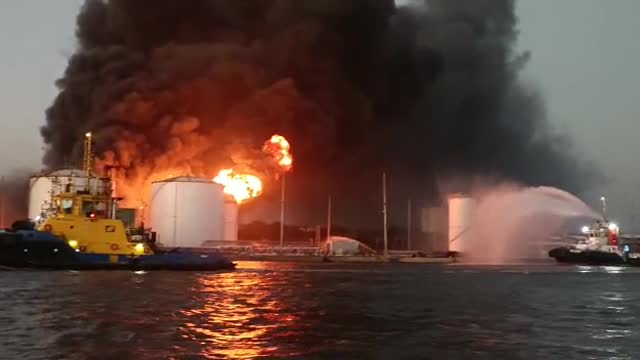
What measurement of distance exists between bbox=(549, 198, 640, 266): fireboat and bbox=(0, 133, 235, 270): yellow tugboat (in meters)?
43.0

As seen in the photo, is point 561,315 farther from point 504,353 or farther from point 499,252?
point 499,252

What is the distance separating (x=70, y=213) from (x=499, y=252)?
5342 cm

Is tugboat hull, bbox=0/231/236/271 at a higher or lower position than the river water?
higher

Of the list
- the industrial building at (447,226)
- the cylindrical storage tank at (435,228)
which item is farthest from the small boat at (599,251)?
the cylindrical storage tank at (435,228)

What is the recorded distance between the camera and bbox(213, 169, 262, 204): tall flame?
3413 inches

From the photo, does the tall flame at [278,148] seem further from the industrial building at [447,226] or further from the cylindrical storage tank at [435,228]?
the cylindrical storage tank at [435,228]

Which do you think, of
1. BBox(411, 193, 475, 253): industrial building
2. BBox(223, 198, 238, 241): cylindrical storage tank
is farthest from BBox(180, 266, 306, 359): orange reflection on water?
BBox(411, 193, 475, 253): industrial building

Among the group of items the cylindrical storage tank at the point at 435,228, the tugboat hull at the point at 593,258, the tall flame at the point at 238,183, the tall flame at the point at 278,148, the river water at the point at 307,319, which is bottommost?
the river water at the point at 307,319

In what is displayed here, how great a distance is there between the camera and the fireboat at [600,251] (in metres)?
79.3

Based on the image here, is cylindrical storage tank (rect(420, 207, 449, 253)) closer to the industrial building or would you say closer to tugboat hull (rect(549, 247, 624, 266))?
the industrial building

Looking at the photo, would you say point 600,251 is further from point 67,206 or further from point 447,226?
point 67,206

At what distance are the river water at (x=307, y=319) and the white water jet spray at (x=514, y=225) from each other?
3657 centimetres

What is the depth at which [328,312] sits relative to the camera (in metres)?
30.0

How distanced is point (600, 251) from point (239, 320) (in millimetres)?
63233
